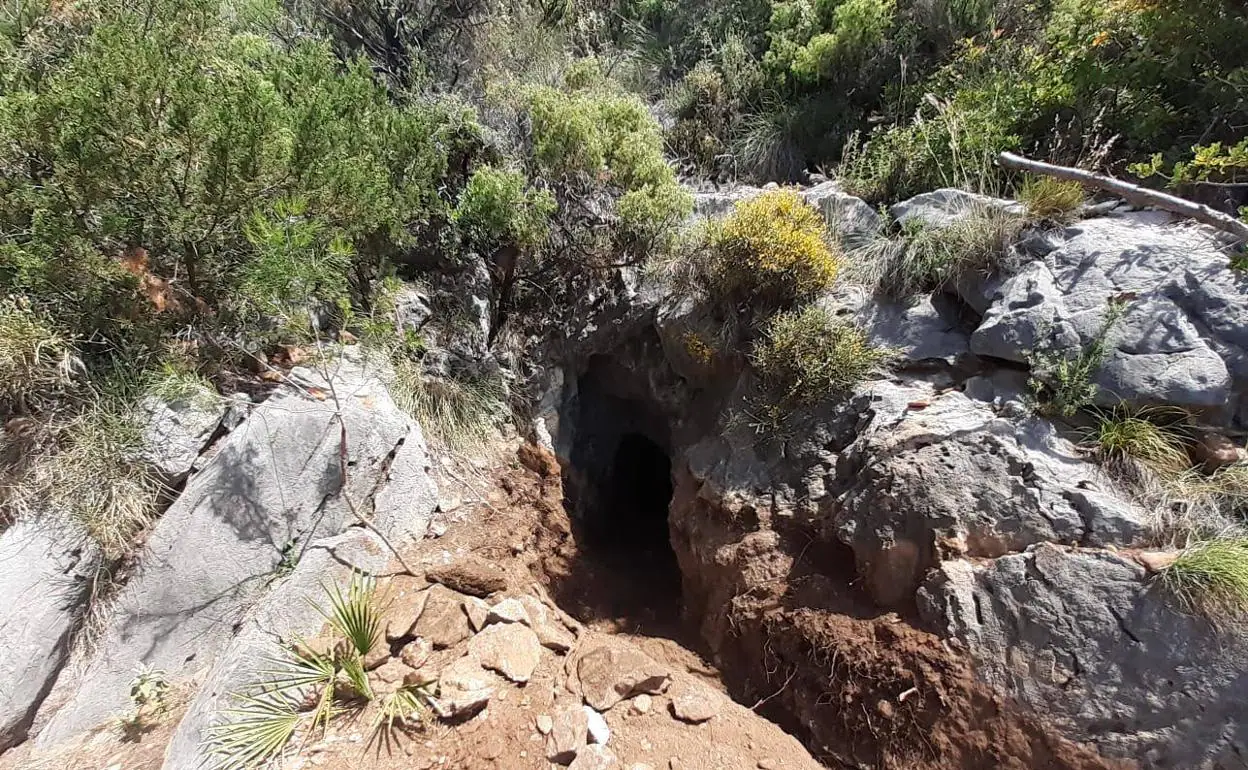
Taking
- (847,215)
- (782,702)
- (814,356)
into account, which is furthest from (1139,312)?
(782,702)

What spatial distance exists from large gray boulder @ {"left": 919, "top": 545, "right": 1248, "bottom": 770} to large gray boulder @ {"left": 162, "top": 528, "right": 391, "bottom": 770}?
3513 mm

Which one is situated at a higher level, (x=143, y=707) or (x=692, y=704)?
(x=143, y=707)

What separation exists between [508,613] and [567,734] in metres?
0.78

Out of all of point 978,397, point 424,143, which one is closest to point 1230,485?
point 978,397

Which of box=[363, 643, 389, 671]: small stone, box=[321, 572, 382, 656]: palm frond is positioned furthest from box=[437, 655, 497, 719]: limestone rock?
box=[321, 572, 382, 656]: palm frond

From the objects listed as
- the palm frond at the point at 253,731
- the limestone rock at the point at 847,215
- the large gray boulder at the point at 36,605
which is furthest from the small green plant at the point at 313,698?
the limestone rock at the point at 847,215

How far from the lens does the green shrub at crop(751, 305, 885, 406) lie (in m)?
3.87

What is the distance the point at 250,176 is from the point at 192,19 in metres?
1.82

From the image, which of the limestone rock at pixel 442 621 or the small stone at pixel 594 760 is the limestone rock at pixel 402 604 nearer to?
the limestone rock at pixel 442 621

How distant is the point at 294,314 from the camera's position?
3.78 meters

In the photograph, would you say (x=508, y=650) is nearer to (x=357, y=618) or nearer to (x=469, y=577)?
(x=469, y=577)

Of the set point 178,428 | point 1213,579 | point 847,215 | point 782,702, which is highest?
point 847,215

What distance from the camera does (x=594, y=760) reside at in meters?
2.65

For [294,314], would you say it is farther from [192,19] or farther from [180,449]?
[192,19]
